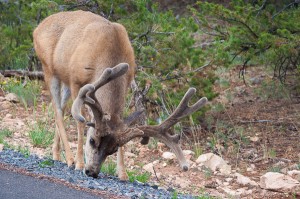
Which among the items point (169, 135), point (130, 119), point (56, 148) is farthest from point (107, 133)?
point (56, 148)

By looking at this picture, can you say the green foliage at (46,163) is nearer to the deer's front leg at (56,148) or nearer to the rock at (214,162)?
the deer's front leg at (56,148)

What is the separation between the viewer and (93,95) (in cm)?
852

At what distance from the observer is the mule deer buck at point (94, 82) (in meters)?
8.62

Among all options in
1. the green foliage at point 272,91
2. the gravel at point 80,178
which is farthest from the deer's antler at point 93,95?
the green foliage at point 272,91

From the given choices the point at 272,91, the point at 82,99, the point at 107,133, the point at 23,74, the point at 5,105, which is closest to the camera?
the point at 82,99

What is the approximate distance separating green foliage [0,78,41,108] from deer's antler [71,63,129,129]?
4.92 metres

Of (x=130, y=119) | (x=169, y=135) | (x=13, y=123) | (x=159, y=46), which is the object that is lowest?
(x=13, y=123)

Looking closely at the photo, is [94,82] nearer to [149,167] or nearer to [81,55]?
[81,55]

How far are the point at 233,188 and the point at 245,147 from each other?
2.18 m

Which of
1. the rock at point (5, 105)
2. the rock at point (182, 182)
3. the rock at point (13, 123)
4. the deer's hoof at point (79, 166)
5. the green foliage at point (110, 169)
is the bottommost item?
the rock at point (5, 105)

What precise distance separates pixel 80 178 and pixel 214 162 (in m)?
3.48

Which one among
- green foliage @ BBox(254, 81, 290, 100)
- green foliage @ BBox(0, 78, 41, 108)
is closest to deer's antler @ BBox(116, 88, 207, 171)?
green foliage @ BBox(0, 78, 41, 108)

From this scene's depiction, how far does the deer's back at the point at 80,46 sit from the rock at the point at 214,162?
7.95ft

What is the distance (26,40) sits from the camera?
14422 millimetres
